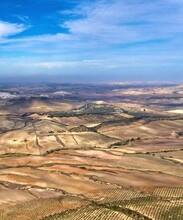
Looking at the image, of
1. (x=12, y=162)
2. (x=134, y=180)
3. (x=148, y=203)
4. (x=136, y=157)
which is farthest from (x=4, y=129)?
(x=148, y=203)

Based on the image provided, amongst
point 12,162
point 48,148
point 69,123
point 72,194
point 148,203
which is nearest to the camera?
point 148,203

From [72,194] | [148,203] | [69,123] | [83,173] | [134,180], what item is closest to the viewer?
[148,203]

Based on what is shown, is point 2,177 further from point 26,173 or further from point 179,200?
point 179,200

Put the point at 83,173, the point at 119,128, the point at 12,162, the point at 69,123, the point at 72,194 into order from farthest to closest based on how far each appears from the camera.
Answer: the point at 69,123 < the point at 119,128 < the point at 12,162 < the point at 83,173 < the point at 72,194

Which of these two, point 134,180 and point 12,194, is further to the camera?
point 134,180

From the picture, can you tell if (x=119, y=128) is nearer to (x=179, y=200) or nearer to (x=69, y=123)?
(x=69, y=123)

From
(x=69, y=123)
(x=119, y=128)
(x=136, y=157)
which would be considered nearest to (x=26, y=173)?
(x=136, y=157)
